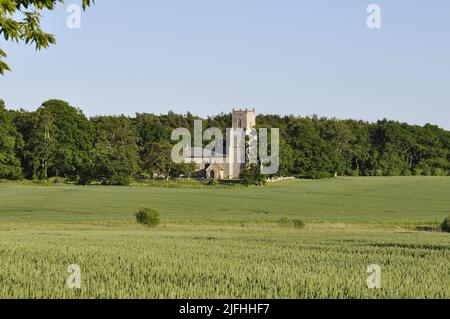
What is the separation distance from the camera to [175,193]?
79.6m

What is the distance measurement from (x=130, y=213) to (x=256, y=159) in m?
54.0

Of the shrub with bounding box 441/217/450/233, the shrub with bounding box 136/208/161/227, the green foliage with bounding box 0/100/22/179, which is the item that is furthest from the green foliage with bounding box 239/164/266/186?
the shrub with bounding box 441/217/450/233

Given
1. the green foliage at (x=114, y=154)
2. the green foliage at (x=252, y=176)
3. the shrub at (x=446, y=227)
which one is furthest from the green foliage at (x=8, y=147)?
the shrub at (x=446, y=227)

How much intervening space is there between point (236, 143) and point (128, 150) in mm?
34912

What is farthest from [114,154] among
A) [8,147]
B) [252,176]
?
[252,176]

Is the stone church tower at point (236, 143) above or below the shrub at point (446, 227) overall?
above

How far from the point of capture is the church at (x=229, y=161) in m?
126

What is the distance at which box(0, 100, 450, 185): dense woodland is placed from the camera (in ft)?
311

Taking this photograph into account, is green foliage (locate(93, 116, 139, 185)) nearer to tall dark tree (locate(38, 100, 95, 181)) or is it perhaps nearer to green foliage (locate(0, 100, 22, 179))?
tall dark tree (locate(38, 100, 95, 181))

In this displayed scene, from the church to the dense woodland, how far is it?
831 cm

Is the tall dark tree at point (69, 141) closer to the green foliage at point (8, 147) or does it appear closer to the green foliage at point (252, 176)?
the green foliage at point (8, 147)

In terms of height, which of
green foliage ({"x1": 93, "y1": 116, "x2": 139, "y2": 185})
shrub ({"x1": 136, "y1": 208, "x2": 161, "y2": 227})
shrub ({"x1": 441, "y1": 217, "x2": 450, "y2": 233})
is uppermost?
green foliage ({"x1": 93, "y1": 116, "x2": 139, "y2": 185})

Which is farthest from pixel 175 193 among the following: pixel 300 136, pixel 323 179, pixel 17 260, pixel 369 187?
pixel 17 260
